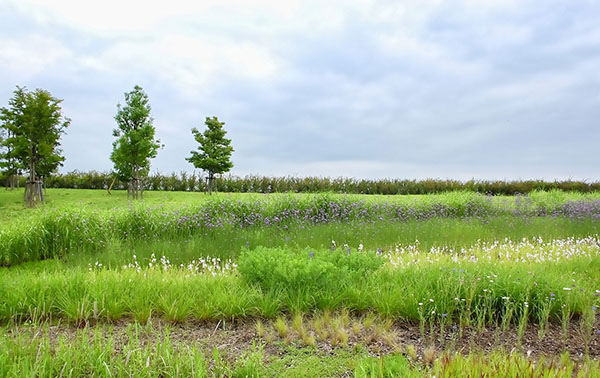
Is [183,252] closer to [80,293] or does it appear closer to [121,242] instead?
[121,242]

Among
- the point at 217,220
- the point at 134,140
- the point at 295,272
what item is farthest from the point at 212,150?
the point at 295,272

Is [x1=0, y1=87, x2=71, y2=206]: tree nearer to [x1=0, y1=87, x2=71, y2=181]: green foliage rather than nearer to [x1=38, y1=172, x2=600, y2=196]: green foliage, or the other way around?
[x1=0, y1=87, x2=71, y2=181]: green foliage

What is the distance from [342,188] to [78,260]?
63.2 feet

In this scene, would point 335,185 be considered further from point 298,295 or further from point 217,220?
point 298,295

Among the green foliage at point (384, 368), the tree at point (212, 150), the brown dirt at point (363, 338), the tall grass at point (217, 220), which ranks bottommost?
the brown dirt at point (363, 338)

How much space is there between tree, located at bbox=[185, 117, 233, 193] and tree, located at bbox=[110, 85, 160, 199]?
11.3 ft

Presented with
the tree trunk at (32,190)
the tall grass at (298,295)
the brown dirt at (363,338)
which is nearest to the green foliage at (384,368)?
the brown dirt at (363,338)

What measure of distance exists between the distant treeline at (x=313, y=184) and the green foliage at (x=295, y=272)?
20666 millimetres

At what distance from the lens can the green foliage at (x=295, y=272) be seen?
4246mm

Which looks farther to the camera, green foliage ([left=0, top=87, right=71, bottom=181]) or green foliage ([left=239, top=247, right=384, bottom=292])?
green foliage ([left=0, top=87, right=71, bottom=181])

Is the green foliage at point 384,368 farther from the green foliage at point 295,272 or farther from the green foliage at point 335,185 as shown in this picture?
the green foliage at point 335,185

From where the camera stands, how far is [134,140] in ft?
72.3

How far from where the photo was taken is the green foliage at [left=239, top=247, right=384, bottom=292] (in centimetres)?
425

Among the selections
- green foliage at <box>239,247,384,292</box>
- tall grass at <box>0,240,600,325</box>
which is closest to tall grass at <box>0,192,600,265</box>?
green foliage at <box>239,247,384,292</box>
